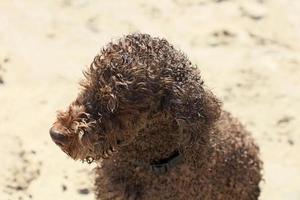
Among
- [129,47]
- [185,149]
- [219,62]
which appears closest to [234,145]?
[185,149]

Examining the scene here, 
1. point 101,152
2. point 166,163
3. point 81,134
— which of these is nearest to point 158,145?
point 166,163

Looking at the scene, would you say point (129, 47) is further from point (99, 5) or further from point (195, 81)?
point (99, 5)

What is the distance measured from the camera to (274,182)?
18.0 ft

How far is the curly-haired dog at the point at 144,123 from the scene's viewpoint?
3.80 metres

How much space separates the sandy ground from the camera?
539 cm

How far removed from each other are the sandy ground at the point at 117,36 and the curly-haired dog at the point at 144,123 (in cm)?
103

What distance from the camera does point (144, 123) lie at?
12.9 feet

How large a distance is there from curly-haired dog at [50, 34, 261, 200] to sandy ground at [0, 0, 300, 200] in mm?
1031

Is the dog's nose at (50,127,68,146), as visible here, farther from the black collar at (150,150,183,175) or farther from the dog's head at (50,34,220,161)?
the black collar at (150,150,183,175)

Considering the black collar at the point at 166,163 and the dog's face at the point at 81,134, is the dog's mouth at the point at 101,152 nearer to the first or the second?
the dog's face at the point at 81,134

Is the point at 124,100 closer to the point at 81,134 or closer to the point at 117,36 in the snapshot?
the point at 81,134

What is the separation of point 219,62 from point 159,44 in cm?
241

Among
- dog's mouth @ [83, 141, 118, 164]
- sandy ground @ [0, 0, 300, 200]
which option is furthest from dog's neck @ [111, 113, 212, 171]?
sandy ground @ [0, 0, 300, 200]

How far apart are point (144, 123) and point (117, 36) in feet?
8.89
